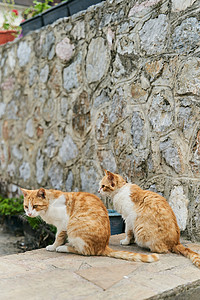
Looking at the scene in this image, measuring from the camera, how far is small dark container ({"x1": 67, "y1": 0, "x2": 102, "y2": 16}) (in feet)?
15.0

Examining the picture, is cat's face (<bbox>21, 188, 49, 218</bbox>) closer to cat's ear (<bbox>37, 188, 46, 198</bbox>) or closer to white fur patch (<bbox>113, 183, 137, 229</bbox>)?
cat's ear (<bbox>37, 188, 46, 198</bbox>)

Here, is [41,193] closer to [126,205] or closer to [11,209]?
[126,205]

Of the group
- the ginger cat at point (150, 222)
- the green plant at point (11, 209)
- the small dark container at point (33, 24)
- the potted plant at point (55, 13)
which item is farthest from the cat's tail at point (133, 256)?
the small dark container at point (33, 24)

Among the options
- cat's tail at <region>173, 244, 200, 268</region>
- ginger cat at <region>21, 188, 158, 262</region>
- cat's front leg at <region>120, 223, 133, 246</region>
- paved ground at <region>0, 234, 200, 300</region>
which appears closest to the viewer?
paved ground at <region>0, 234, 200, 300</region>

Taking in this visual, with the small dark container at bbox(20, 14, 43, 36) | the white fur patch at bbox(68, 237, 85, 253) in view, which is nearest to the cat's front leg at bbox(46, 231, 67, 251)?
the white fur patch at bbox(68, 237, 85, 253)

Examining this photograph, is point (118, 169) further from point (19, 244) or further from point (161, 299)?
point (161, 299)

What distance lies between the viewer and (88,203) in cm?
293

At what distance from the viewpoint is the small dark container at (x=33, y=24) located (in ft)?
17.7

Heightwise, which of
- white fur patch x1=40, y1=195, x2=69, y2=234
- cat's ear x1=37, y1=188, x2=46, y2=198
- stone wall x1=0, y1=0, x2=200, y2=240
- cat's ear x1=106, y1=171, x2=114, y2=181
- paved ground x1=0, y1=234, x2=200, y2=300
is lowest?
paved ground x1=0, y1=234, x2=200, y2=300

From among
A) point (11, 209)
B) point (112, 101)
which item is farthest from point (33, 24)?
point (11, 209)

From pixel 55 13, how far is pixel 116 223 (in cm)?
308

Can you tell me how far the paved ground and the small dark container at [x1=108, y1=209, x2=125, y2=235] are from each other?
86 cm

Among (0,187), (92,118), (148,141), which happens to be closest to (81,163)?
(92,118)

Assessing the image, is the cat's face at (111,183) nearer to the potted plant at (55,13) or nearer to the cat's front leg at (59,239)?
the cat's front leg at (59,239)
